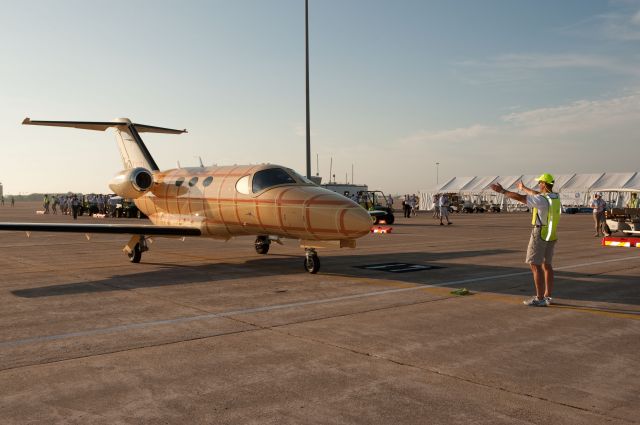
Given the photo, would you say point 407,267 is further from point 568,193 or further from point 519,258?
point 568,193

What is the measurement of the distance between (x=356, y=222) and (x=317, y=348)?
477cm

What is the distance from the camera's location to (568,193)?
6662 cm

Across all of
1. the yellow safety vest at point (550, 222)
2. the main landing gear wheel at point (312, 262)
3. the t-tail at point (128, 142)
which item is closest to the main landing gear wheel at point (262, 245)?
the main landing gear wheel at point (312, 262)

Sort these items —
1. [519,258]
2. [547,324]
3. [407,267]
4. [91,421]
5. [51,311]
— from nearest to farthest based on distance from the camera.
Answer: [91,421] < [547,324] < [51,311] < [407,267] < [519,258]

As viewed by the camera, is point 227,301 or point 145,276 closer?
point 227,301

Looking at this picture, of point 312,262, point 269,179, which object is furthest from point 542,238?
point 269,179

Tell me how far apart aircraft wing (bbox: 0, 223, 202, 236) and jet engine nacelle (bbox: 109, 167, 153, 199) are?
2281mm

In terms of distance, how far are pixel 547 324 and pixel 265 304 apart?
4.18m

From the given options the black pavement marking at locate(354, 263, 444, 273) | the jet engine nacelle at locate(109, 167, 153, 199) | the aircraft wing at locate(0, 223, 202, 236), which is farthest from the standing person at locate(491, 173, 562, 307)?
the jet engine nacelle at locate(109, 167, 153, 199)

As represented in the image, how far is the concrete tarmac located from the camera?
4.12 metres

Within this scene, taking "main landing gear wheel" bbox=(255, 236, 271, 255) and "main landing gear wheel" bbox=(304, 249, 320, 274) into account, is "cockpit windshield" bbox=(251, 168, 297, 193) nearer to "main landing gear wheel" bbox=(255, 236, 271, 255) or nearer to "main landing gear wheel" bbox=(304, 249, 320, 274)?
"main landing gear wheel" bbox=(304, 249, 320, 274)

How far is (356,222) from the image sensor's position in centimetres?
1028

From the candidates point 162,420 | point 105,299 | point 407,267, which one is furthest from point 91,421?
point 407,267

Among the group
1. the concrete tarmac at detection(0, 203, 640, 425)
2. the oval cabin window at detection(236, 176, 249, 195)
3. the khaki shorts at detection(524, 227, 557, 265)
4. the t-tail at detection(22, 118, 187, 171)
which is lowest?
the concrete tarmac at detection(0, 203, 640, 425)
